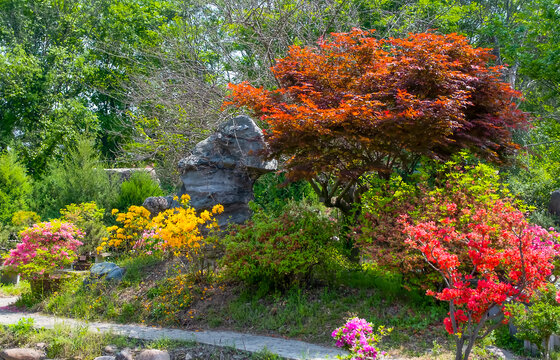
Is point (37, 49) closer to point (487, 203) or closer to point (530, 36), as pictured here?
point (530, 36)

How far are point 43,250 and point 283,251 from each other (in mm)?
4209

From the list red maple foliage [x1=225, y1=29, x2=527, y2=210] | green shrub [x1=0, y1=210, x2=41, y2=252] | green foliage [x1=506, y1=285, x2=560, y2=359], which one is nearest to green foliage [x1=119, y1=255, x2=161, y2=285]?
red maple foliage [x1=225, y1=29, x2=527, y2=210]

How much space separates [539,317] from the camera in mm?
4012

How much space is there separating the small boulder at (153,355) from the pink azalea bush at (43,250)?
3547 millimetres

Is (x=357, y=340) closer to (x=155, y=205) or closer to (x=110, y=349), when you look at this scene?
(x=110, y=349)

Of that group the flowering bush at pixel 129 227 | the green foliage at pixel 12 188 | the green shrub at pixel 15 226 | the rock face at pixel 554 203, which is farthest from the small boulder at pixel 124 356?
the rock face at pixel 554 203

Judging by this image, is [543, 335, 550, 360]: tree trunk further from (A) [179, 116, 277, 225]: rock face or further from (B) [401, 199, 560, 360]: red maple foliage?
(A) [179, 116, 277, 225]: rock face

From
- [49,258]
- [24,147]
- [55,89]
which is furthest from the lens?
[55,89]

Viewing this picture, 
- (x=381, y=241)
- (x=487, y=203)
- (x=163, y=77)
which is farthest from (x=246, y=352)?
(x=163, y=77)

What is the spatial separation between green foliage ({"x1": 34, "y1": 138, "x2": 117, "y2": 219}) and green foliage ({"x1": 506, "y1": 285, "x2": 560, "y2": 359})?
10.5m

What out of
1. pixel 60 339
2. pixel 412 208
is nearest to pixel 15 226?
pixel 60 339

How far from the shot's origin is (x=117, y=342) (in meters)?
5.36

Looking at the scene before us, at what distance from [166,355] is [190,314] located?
1.58m

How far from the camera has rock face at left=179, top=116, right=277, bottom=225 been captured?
8.27 m
